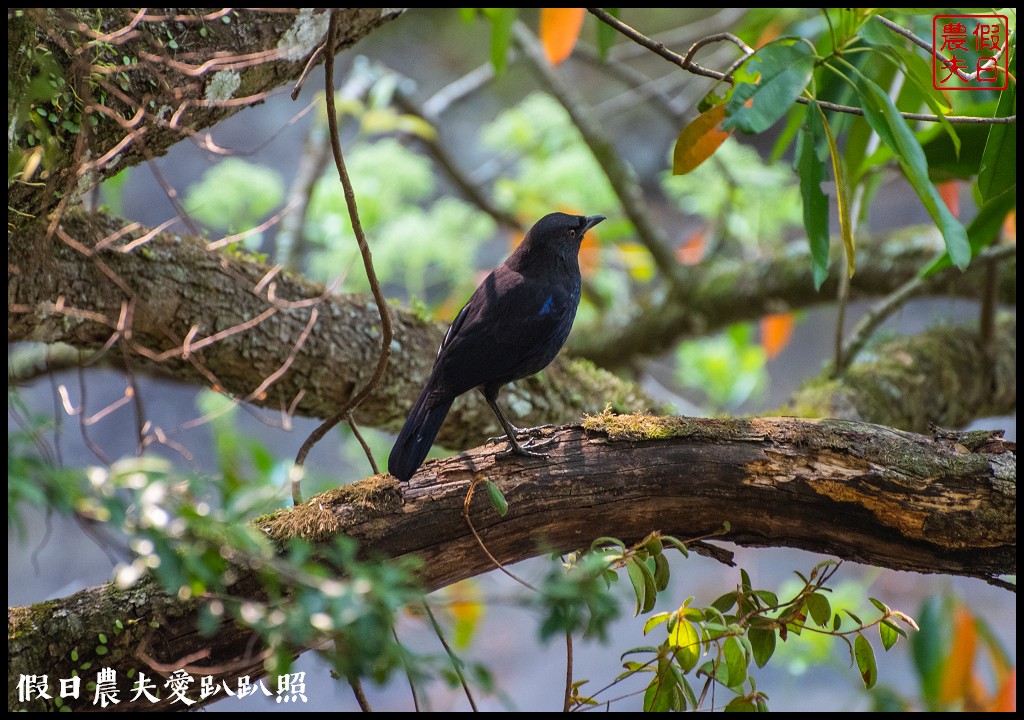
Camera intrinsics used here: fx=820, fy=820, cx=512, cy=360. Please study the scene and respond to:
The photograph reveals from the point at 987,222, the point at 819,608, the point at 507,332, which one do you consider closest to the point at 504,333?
the point at 507,332

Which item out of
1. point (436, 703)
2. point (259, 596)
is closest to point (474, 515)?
point (259, 596)

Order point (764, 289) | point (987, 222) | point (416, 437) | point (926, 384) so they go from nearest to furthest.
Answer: point (416, 437) < point (987, 222) < point (926, 384) < point (764, 289)

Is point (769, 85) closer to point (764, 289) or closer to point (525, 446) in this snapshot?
point (525, 446)

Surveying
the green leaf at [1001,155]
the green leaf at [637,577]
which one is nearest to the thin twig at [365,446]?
the green leaf at [637,577]

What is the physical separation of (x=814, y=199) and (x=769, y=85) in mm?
513

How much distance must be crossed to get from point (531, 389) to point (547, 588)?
6.29 feet

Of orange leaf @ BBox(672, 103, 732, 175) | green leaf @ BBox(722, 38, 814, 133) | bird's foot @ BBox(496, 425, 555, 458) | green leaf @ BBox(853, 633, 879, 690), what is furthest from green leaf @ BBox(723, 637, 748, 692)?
orange leaf @ BBox(672, 103, 732, 175)

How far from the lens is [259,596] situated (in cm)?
175

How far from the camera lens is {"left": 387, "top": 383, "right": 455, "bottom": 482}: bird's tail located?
6.14 ft

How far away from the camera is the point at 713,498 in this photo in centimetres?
197

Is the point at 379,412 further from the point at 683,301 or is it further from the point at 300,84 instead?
the point at 683,301

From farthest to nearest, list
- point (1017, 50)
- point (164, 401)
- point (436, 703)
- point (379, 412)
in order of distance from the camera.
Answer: point (164, 401), point (436, 703), point (379, 412), point (1017, 50)

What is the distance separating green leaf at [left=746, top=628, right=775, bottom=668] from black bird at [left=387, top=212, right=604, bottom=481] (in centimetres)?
65

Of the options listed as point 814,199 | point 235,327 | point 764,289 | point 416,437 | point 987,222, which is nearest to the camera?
point 416,437
